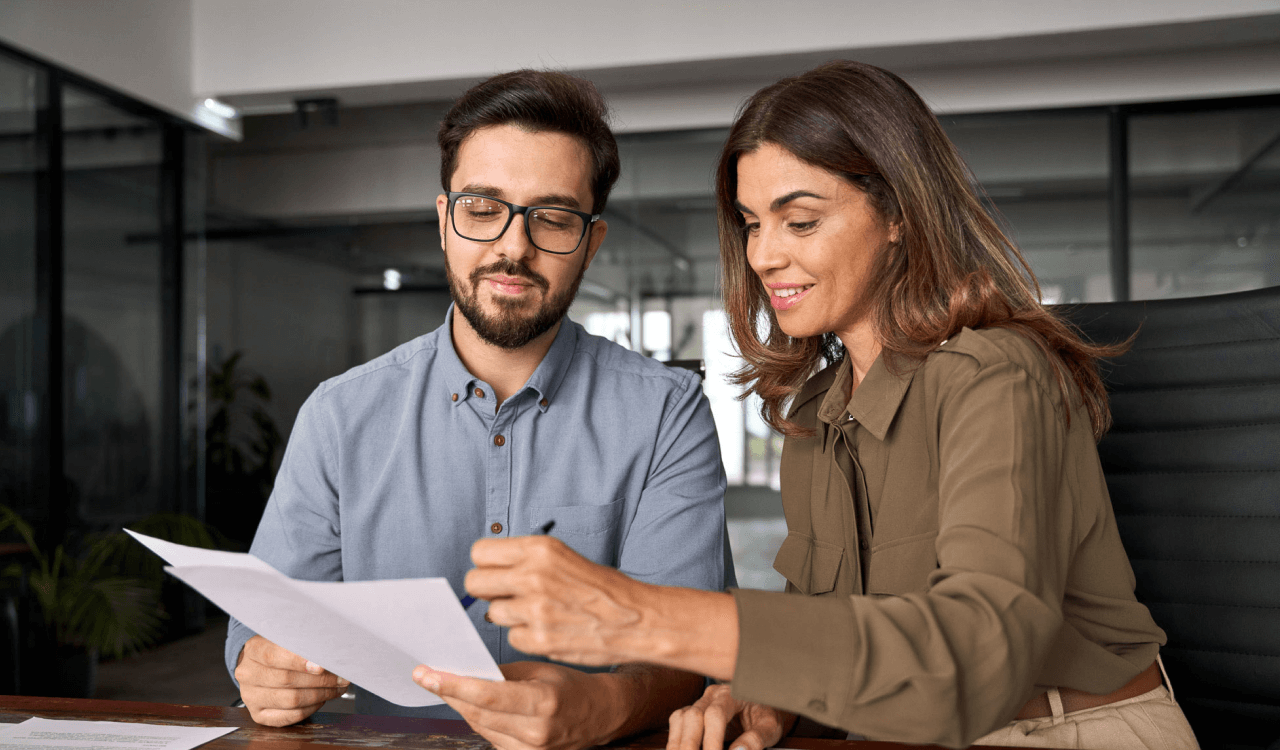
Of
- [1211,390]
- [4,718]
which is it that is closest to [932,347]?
[1211,390]

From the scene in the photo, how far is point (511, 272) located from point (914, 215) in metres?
0.62

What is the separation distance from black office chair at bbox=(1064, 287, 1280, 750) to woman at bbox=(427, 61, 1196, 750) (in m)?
0.27

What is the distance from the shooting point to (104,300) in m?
4.11

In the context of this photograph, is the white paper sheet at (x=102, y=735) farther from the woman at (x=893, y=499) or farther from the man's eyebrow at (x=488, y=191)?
the man's eyebrow at (x=488, y=191)

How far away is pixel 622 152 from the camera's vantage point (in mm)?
4465

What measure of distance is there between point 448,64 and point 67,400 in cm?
227

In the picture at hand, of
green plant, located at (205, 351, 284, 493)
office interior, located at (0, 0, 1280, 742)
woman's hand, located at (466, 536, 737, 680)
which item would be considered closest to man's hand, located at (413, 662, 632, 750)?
woman's hand, located at (466, 536, 737, 680)

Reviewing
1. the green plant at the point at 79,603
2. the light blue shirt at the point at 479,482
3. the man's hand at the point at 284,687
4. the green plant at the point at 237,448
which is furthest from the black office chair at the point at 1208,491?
the green plant at the point at 237,448

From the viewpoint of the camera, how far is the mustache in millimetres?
1412

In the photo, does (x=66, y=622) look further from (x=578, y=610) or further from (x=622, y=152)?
(x=578, y=610)

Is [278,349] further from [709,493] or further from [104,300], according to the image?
[709,493]

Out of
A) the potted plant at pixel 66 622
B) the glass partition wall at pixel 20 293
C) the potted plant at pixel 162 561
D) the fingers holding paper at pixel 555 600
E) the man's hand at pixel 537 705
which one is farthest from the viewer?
the potted plant at pixel 162 561

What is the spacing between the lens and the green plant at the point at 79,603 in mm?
3451

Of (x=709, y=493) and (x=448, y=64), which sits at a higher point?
(x=448, y=64)
